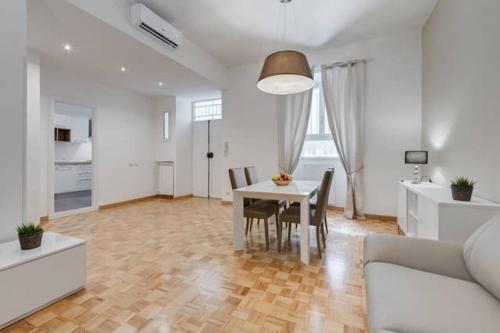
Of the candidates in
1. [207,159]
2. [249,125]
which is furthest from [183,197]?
[249,125]

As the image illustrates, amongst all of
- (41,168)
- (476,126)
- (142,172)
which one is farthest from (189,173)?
(476,126)

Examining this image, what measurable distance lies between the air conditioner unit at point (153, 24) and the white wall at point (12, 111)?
114 cm

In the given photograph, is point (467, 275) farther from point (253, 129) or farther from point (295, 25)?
point (253, 129)

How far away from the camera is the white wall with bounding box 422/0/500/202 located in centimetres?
196

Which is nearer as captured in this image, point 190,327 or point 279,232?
point 190,327

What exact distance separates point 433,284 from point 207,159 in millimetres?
5667

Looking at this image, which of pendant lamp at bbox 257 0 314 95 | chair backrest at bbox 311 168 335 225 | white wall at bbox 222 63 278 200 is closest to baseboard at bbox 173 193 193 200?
white wall at bbox 222 63 278 200

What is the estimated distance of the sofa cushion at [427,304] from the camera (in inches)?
34.6

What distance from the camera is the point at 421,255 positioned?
4.47 feet

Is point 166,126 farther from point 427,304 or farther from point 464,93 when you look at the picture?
point 427,304

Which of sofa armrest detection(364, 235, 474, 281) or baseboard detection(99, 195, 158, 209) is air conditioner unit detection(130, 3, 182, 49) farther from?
baseboard detection(99, 195, 158, 209)

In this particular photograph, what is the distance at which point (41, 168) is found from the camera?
13.1 feet

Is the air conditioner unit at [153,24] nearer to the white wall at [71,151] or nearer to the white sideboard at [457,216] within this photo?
the white sideboard at [457,216]

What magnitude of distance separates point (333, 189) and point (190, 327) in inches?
143
